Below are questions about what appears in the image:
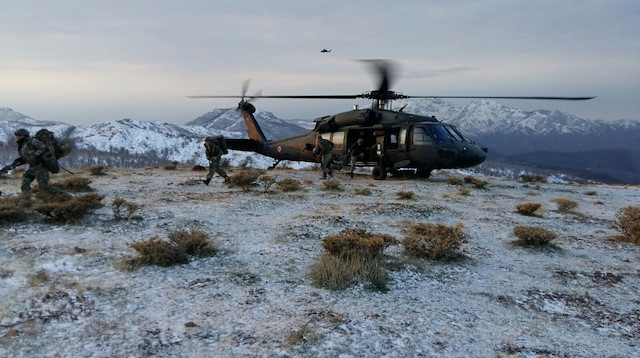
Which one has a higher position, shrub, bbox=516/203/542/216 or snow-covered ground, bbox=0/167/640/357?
shrub, bbox=516/203/542/216

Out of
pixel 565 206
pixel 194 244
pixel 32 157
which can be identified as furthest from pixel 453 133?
pixel 32 157

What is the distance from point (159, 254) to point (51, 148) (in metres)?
6.83

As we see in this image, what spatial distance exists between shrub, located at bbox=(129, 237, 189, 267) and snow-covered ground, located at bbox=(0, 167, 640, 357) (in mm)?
165

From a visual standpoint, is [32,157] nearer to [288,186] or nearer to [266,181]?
[266,181]

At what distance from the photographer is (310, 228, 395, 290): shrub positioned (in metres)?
5.83

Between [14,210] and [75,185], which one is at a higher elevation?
[14,210]

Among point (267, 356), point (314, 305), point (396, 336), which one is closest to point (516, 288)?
point (396, 336)

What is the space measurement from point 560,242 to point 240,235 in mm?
6663

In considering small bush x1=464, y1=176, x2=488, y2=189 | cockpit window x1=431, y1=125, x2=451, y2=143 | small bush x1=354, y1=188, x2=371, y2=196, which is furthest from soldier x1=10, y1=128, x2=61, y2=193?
small bush x1=464, y1=176, x2=488, y2=189

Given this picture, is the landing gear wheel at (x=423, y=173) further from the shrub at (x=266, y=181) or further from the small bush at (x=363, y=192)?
the shrub at (x=266, y=181)

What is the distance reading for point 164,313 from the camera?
4832 millimetres

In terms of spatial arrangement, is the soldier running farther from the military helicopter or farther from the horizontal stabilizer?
the horizontal stabilizer

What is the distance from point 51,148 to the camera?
11.0m

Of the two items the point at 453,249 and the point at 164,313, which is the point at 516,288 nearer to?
the point at 453,249
